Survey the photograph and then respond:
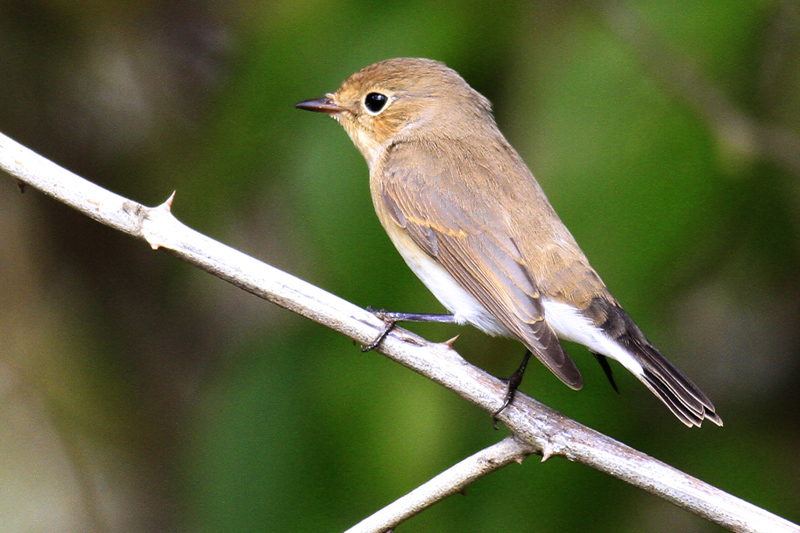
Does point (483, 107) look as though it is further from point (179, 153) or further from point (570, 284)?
point (179, 153)

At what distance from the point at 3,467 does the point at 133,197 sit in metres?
2.04

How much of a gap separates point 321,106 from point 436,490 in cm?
197

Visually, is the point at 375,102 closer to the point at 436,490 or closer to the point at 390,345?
the point at 390,345

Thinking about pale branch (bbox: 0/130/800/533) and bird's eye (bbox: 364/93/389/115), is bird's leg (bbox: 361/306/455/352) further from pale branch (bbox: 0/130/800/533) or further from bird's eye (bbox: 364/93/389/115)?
bird's eye (bbox: 364/93/389/115)

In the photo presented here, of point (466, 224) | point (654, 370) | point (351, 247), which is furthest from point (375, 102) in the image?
point (654, 370)

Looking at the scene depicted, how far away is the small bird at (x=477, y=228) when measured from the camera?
3.21 metres

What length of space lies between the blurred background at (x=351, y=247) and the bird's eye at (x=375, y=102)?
202 mm

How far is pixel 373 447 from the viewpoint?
3.69 meters

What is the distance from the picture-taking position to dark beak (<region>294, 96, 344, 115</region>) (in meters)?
3.95

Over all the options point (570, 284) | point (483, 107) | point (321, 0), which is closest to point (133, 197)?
point (321, 0)

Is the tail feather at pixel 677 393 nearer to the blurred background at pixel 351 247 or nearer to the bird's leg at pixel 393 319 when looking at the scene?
the blurred background at pixel 351 247

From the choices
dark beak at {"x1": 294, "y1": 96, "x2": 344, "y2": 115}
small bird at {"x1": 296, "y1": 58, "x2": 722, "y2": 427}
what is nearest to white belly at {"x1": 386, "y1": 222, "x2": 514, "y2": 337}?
small bird at {"x1": 296, "y1": 58, "x2": 722, "y2": 427}

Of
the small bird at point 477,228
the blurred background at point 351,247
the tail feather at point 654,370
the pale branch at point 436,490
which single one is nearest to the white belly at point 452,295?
the small bird at point 477,228

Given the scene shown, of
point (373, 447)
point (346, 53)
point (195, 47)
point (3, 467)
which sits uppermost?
point (195, 47)
